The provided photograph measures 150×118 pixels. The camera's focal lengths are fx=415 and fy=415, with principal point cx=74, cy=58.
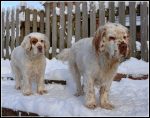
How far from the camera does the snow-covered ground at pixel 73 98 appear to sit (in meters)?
6.15

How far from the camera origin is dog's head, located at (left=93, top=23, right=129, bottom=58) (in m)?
6.09

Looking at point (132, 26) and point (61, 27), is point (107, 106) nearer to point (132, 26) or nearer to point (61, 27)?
point (132, 26)

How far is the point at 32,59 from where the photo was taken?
321 inches

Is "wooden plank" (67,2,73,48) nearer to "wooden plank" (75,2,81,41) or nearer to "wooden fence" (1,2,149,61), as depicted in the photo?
"wooden fence" (1,2,149,61)

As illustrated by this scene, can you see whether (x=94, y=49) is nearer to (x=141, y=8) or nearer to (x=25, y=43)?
(x=25, y=43)

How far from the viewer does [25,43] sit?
8.02m

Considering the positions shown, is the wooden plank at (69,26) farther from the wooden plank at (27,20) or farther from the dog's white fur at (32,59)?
the dog's white fur at (32,59)

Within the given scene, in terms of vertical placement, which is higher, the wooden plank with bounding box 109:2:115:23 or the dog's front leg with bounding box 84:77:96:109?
the wooden plank with bounding box 109:2:115:23

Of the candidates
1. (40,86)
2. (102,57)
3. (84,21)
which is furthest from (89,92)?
(84,21)

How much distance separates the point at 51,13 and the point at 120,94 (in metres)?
5.34

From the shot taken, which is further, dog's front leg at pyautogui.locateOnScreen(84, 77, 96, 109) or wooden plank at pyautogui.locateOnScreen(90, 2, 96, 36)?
wooden plank at pyautogui.locateOnScreen(90, 2, 96, 36)


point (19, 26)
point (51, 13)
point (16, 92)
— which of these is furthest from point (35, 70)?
point (19, 26)

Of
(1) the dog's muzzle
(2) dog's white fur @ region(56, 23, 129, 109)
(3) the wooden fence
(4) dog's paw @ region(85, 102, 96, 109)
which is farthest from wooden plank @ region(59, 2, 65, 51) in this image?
(1) the dog's muzzle

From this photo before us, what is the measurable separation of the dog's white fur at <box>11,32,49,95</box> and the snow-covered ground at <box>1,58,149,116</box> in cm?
21
